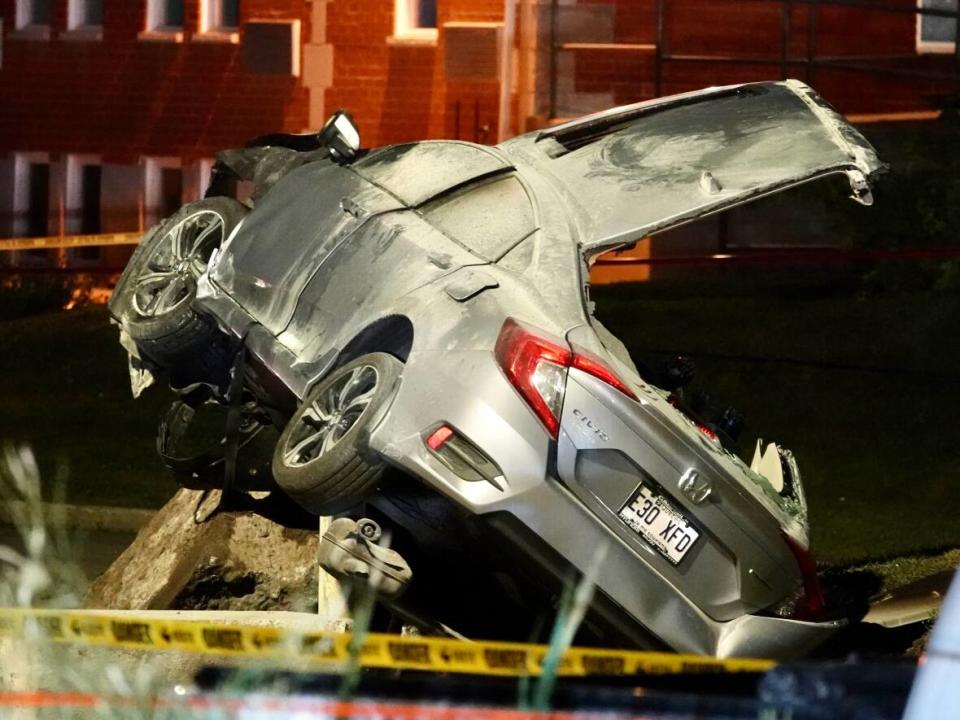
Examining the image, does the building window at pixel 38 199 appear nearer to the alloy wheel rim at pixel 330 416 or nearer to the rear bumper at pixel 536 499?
the alloy wheel rim at pixel 330 416

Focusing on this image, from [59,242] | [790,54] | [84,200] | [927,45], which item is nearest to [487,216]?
[59,242]

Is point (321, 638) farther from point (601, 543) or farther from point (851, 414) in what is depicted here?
point (851, 414)

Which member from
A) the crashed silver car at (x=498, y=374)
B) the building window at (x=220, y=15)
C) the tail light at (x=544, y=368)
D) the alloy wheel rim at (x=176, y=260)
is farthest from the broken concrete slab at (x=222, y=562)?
the building window at (x=220, y=15)

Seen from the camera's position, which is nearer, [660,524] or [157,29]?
[660,524]

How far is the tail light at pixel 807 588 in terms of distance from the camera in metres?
5.93

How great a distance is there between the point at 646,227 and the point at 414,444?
1.32m

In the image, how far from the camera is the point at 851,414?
1162 centimetres

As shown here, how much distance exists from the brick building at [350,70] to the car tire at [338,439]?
32.1 feet

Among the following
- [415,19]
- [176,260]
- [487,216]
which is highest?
[415,19]

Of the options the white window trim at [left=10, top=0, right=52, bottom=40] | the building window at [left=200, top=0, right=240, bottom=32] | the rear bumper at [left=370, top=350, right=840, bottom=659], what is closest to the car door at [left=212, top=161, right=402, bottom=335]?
the rear bumper at [left=370, top=350, right=840, bottom=659]

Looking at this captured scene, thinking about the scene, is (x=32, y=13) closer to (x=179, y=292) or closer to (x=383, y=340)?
(x=179, y=292)

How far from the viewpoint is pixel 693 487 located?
5703mm

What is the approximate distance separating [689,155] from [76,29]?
39.3 feet

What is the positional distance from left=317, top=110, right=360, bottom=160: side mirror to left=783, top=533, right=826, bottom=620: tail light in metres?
2.61
